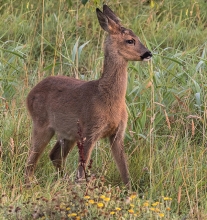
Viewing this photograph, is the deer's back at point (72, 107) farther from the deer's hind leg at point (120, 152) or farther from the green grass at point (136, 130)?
the green grass at point (136, 130)

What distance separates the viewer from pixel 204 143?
20.6 feet

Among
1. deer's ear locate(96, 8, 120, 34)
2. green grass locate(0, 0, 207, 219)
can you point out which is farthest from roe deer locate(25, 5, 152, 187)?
green grass locate(0, 0, 207, 219)

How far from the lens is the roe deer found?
5.84 m

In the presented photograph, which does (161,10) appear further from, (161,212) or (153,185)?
(161,212)

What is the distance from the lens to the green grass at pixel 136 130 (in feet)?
16.1

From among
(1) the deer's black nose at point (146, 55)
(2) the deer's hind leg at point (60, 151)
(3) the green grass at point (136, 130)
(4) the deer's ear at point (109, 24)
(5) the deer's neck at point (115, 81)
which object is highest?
(4) the deer's ear at point (109, 24)

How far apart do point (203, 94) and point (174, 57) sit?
0.68m

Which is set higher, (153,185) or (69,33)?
(69,33)

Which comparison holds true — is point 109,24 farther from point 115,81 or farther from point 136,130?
point 136,130

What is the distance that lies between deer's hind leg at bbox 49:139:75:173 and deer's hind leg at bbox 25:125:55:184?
0.37 ft

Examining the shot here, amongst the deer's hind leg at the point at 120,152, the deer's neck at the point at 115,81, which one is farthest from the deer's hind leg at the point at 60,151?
the deer's neck at the point at 115,81

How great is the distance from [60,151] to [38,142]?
0.25 meters

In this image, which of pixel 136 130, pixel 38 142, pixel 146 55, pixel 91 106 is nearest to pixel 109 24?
pixel 146 55

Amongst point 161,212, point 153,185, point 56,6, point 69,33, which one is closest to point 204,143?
point 153,185
